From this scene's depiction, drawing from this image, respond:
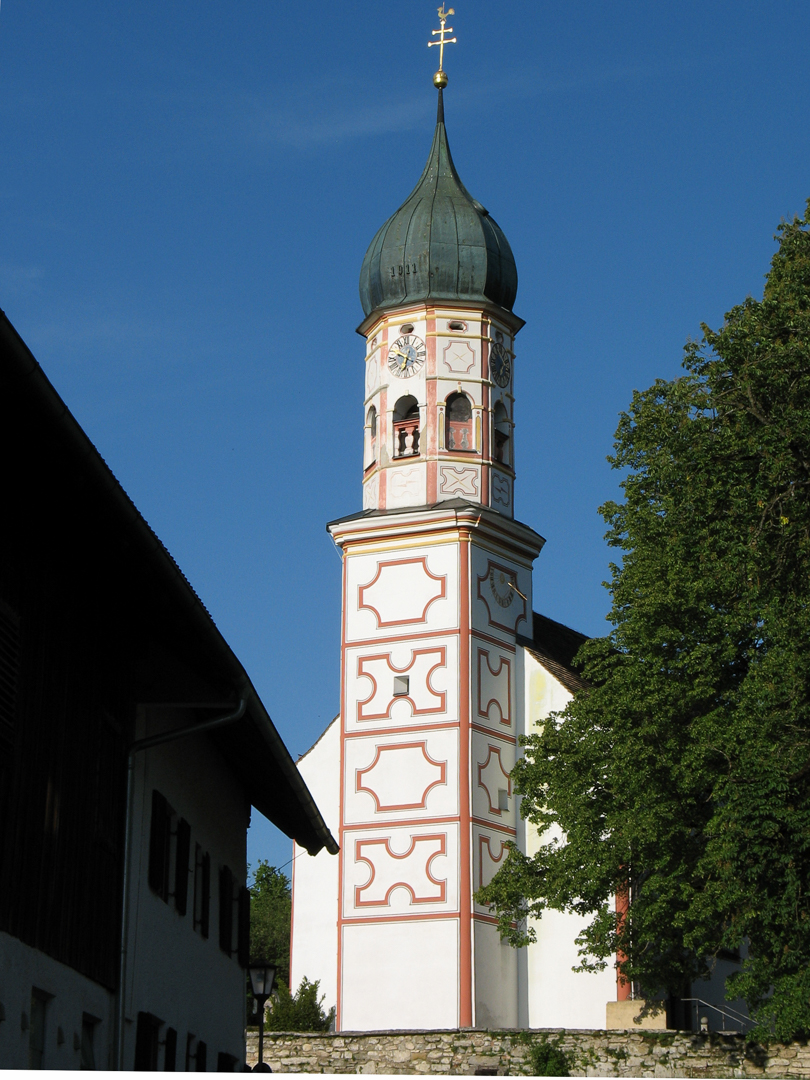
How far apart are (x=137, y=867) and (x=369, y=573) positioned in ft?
81.6

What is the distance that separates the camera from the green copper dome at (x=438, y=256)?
135 feet

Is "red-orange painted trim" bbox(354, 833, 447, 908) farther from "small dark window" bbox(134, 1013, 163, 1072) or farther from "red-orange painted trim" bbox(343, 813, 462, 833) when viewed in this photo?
"small dark window" bbox(134, 1013, 163, 1072)

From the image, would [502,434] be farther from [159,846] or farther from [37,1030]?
[37,1030]

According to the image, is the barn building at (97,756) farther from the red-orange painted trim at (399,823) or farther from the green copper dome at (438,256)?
the green copper dome at (438,256)

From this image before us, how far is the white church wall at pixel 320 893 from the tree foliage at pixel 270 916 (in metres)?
19.8

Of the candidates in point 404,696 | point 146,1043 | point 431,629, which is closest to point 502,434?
point 431,629

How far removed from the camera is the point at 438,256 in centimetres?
4156

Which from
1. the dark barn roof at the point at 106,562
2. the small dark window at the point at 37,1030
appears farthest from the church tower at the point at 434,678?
the small dark window at the point at 37,1030

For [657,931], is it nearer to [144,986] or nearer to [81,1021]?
[144,986]

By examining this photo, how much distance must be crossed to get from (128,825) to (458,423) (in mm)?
26618

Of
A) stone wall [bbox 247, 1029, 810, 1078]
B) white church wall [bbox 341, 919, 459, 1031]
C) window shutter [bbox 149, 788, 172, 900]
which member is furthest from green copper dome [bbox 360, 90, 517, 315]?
window shutter [bbox 149, 788, 172, 900]

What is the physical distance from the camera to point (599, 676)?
98.1 ft

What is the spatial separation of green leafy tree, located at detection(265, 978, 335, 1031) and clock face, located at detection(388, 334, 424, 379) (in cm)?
1377

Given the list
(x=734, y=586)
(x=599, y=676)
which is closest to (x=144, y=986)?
(x=734, y=586)
